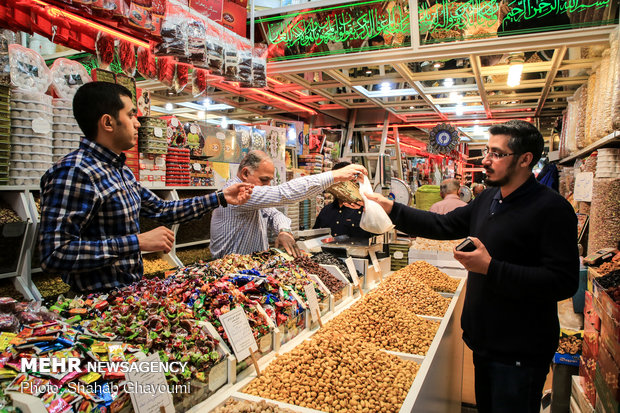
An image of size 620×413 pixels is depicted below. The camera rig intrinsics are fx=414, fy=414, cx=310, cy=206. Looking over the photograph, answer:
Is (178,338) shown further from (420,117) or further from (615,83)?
(420,117)

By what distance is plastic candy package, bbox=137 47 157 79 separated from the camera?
3.51 m

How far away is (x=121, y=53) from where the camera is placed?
11.1ft

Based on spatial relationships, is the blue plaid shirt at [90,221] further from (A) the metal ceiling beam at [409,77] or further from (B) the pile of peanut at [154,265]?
(A) the metal ceiling beam at [409,77]

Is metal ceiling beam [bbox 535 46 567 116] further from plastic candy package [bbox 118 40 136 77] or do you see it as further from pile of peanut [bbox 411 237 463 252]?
plastic candy package [bbox 118 40 136 77]

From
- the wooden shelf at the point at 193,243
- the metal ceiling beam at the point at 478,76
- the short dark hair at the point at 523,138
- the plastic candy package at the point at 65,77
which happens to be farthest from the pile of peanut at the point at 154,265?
the metal ceiling beam at the point at 478,76

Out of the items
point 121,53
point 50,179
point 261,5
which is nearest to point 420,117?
point 261,5

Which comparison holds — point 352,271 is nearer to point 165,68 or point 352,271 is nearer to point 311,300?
point 311,300

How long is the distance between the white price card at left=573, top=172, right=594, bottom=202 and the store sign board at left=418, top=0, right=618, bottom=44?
46.9 inches

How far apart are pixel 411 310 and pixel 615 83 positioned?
6.78ft

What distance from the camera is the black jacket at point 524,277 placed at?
A: 1809mm

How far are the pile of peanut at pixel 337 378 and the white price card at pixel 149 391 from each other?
0.42 meters

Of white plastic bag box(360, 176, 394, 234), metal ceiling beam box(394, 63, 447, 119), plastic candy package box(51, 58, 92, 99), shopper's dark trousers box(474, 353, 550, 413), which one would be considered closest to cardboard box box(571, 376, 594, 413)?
shopper's dark trousers box(474, 353, 550, 413)

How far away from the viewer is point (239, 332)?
1523mm

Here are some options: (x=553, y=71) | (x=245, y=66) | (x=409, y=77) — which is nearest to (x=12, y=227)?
(x=245, y=66)
